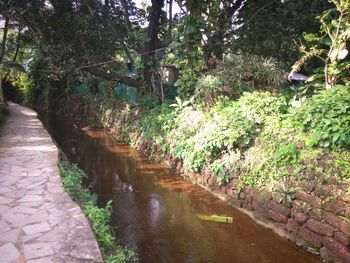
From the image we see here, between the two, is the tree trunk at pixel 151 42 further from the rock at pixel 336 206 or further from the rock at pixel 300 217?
the rock at pixel 336 206

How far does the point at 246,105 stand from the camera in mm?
8758

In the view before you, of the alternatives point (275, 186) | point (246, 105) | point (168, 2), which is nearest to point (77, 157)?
point (246, 105)

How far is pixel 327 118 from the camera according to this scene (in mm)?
6488

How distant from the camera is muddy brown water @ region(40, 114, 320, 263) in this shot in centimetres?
560

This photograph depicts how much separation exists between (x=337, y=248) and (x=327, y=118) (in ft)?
8.10

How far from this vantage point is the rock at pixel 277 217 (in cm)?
628

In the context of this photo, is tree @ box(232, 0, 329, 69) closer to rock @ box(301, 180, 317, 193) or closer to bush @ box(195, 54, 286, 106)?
bush @ box(195, 54, 286, 106)

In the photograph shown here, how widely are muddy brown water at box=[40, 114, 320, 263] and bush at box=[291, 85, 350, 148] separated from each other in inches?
80.5

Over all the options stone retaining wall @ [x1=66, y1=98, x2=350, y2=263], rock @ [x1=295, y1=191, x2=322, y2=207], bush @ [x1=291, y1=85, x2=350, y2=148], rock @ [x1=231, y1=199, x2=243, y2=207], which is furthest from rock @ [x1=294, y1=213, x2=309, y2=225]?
rock @ [x1=231, y1=199, x2=243, y2=207]

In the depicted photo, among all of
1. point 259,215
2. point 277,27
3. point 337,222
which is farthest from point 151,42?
point 337,222

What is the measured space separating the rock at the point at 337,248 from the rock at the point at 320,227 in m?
0.10

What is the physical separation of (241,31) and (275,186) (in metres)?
8.15

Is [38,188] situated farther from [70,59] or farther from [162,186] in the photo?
[70,59]

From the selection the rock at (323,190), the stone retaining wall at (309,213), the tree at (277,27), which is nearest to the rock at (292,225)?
the stone retaining wall at (309,213)
